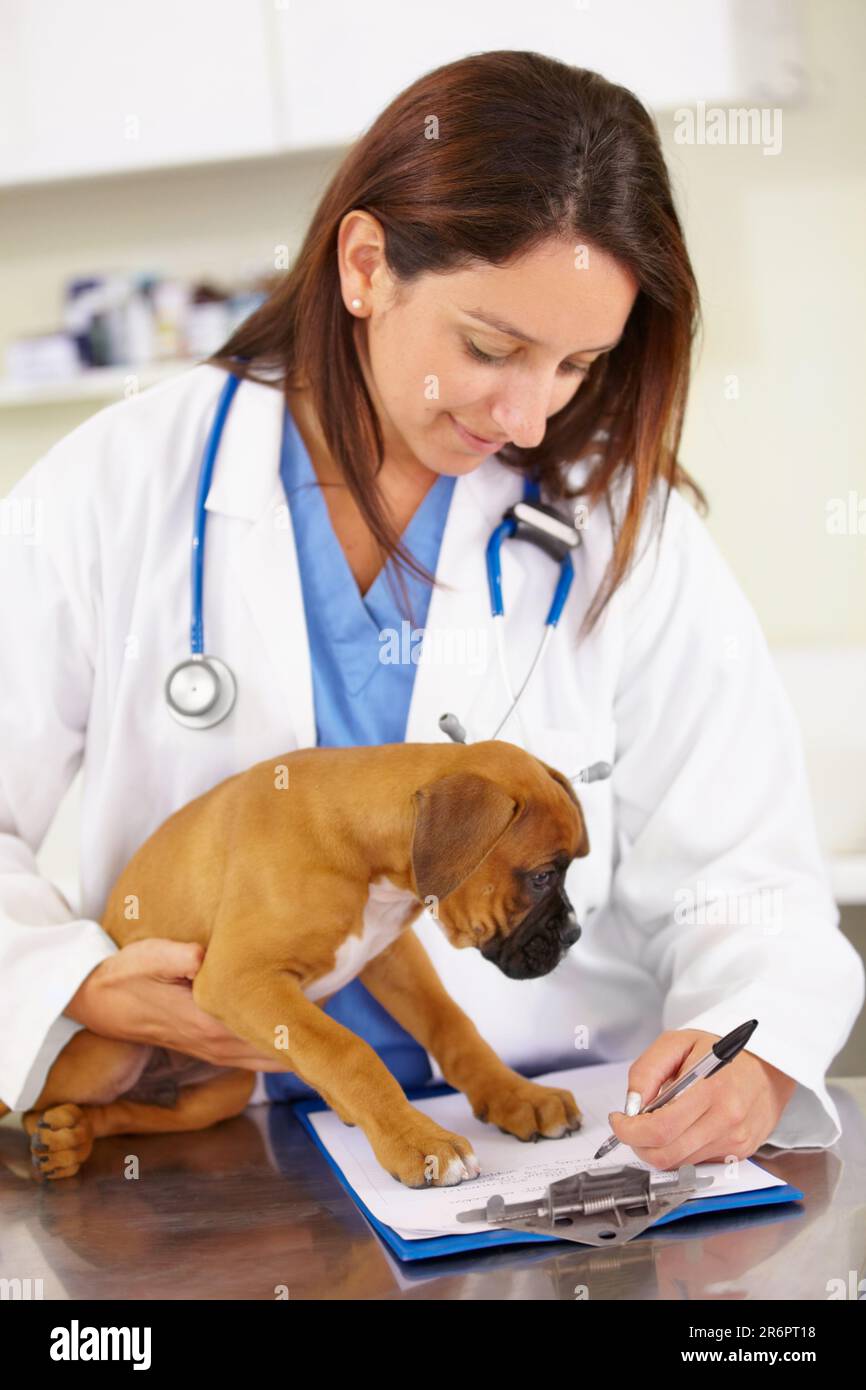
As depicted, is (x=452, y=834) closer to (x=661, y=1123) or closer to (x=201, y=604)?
(x=661, y=1123)

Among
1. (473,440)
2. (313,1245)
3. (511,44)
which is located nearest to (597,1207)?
(313,1245)

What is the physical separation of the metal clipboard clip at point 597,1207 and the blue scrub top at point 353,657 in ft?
1.00

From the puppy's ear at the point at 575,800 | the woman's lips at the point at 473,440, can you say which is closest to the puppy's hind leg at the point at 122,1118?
the puppy's ear at the point at 575,800

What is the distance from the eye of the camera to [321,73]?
112 inches

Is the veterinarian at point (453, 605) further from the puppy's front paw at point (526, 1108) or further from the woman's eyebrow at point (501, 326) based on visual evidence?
the puppy's front paw at point (526, 1108)

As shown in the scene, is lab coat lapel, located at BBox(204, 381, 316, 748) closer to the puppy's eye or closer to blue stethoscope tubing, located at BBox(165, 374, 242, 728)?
blue stethoscope tubing, located at BBox(165, 374, 242, 728)


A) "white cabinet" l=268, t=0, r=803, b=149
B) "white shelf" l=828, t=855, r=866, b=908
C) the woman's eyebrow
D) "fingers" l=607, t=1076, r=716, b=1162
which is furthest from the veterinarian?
"white cabinet" l=268, t=0, r=803, b=149

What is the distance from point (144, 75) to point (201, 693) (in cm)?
228

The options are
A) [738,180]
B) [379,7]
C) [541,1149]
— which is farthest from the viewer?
[738,180]

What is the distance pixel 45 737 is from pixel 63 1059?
1.00ft

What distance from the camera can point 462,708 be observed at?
3.82 ft
